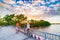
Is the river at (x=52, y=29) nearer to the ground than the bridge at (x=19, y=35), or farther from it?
farther from it

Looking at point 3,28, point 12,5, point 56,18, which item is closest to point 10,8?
point 12,5

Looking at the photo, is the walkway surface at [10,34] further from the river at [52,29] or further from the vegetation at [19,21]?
the river at [52,29]

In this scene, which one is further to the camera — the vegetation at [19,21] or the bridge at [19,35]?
the vegetation at [19,21]

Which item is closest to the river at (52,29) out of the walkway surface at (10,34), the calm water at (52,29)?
the calm water at (52,29)

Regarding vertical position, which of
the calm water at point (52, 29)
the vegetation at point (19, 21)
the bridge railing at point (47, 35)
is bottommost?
the bridge railing at point (47, 35)

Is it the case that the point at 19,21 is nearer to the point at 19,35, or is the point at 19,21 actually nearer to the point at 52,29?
the point at 19,35

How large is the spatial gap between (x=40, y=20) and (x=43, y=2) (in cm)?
35

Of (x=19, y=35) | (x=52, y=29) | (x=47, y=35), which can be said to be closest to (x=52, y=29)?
(x=52, y=29)

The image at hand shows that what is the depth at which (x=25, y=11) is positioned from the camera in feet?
12.9

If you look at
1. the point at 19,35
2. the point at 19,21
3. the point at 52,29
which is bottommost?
the point at 19,35

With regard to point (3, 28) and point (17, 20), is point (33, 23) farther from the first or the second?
point (3, 28)

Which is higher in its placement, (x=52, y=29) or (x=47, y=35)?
(x=52, y=29)

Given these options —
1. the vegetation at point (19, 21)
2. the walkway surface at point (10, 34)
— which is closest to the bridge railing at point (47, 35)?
the vegetation at point (19, 21)

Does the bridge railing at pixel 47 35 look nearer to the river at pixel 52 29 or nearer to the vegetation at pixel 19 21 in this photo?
the river at pixel 52 29
